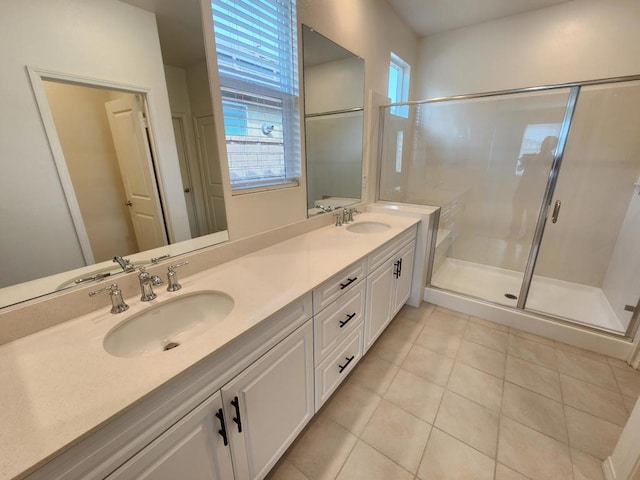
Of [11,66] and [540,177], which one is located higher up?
[11,66]

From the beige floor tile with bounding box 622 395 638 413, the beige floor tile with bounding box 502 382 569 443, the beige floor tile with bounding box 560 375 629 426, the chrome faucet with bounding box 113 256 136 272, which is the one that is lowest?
the beige floor tile with bounding box 502 382 569 443

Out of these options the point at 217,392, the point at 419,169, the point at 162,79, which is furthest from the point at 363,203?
the point at 217,392

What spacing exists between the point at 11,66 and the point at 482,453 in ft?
7.56

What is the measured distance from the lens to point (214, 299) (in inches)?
43.5

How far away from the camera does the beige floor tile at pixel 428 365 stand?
5.68 feet

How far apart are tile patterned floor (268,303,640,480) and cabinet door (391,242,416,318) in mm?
274

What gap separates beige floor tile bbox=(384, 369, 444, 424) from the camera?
4.93 ft

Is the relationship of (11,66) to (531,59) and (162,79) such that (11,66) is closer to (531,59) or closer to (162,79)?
(162,79)

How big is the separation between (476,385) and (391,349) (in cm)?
55

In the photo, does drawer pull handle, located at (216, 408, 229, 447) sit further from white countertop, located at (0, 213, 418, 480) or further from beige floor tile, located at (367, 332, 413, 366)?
beige floor tile, located at (367, 332, 413, 366)

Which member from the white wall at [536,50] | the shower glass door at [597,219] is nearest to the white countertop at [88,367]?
the shower glass door at [597,219]

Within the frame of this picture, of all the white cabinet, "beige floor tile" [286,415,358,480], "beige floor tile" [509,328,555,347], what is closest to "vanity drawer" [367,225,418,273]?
the white cabinet

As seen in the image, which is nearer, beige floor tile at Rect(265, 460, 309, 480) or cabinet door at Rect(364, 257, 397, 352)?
beige floor tile at Rect(265, 460, 309, 480)

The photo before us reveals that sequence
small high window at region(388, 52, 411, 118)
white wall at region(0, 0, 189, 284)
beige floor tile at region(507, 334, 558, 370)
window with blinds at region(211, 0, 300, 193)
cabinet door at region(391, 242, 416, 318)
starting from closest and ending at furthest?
white wall at region(0, 0, 189, 284)
window with blinds at region(211, 0, 300, 193)
beige floor tile at region(507, 334, 558, 370)
cabinet door at region(391, 242, 416, 318)
small high window at region(388, 52, 411, 118)
